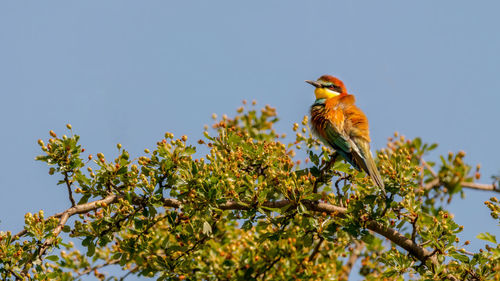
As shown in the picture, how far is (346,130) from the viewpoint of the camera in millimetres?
5863

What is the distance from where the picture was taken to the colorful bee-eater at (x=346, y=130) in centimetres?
533

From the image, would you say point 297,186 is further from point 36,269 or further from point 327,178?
point 36,269

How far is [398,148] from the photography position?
489 cm

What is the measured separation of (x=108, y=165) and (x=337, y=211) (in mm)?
1926

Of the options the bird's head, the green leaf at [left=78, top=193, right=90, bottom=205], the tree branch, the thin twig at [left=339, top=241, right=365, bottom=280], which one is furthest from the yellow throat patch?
the green leaf at [left=78, top=193, right=90, bottom=205]

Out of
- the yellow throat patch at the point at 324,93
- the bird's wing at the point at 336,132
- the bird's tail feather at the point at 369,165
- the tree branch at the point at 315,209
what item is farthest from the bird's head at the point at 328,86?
the tree branch at the point at 315,209

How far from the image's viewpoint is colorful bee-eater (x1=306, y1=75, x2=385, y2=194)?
5.33 metres

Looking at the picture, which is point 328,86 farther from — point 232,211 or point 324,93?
point 232,211

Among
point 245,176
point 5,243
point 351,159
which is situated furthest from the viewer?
point 351,159

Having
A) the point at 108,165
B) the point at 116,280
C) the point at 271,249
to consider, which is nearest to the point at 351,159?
the point at 271,249

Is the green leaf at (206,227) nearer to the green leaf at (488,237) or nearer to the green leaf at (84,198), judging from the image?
the green leaf at (84,198)

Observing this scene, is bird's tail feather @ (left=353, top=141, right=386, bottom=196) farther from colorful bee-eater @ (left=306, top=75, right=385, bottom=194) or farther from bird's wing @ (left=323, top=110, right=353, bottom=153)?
bird's wing @ (left=323, top=110, right=353, bottom=153)

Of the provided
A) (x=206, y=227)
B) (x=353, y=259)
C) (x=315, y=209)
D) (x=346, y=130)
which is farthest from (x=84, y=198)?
(x=353, y=259)

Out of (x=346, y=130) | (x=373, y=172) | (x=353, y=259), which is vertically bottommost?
(x=373, y=172)
